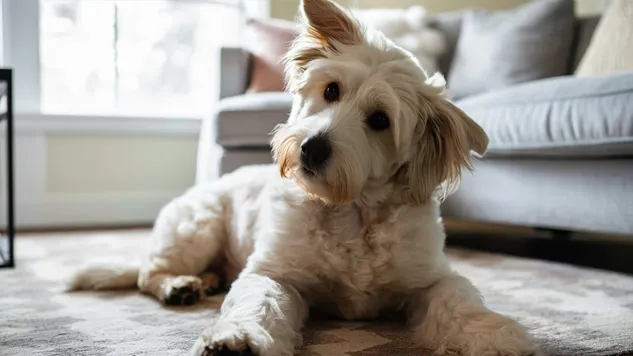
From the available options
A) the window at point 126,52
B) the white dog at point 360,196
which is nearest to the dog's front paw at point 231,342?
the white dog at point 360,196

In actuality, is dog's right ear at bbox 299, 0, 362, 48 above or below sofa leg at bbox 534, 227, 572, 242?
above

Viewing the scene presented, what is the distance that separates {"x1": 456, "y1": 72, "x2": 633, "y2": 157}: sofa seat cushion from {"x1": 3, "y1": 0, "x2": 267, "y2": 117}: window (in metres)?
2.26

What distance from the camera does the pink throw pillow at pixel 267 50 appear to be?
4086mm

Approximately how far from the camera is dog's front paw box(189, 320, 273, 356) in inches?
49.8

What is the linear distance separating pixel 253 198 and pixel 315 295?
518mm

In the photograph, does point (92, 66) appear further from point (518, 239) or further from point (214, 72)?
point (518, 239)

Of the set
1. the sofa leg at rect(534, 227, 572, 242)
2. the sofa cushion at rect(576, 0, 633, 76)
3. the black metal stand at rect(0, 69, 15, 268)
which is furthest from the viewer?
the sofa leg at rect(534, 227, 572, 242)

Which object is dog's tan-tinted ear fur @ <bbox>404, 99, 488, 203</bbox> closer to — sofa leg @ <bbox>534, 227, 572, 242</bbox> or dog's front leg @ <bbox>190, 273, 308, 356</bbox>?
dog's front leg @ <bbox>190, 273, 308, 356</bbox>

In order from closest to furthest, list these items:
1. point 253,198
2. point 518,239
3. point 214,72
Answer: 1. point 253,198
2. point 518,239
3. point 214,72

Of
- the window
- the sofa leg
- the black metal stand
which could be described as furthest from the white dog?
the window

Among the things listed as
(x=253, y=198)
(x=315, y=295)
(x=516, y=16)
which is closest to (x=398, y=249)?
(x=315, y=295)

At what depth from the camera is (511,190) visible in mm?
3184

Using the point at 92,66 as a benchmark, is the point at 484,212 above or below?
below

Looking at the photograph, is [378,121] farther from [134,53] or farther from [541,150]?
[134,53]
